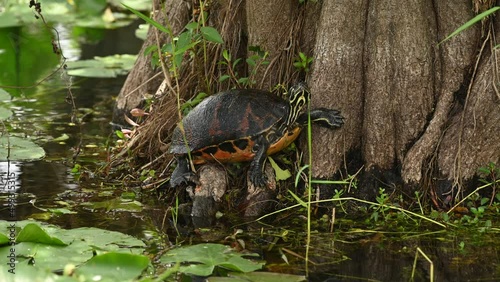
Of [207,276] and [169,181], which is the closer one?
[207,276]

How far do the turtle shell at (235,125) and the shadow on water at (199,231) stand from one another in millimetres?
451

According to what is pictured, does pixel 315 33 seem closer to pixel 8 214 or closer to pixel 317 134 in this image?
pixel 317 134

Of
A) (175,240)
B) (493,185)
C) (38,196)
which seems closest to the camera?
(175,240)

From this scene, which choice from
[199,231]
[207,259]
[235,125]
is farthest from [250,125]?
[207,259]

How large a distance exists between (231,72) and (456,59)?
1.32 m

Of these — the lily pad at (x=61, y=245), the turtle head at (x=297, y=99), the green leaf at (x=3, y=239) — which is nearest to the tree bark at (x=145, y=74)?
the turtle head at (x=297, y=99)

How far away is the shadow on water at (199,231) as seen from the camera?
173 inches

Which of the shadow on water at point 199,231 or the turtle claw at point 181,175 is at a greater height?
the turtle claw at point 181,175

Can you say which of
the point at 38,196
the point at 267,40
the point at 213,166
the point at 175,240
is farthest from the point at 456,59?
the point at 38,196

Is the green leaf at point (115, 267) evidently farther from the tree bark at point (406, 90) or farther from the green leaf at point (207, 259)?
the tree bark at point (406, 90)

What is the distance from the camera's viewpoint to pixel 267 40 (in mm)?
5750

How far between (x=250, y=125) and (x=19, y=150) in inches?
74.9

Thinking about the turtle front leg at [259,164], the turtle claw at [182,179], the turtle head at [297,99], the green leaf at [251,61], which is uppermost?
the green leaf at [251,61]

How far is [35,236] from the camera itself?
4.46m
